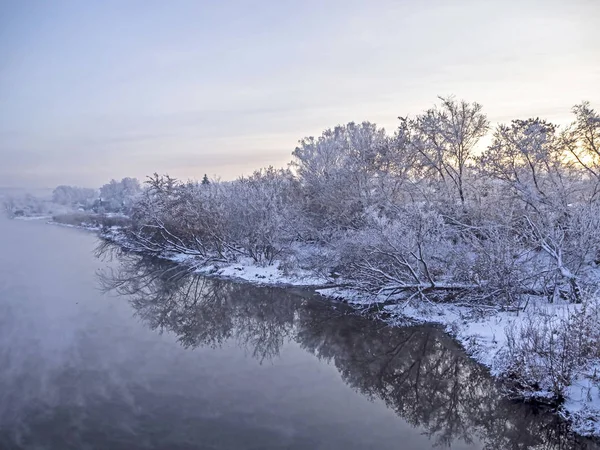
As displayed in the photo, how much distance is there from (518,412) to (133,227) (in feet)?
113

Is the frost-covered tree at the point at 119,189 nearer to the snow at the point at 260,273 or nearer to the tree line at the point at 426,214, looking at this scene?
the tree line at the point at 426,214

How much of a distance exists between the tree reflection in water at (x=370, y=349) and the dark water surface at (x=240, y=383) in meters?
0.04

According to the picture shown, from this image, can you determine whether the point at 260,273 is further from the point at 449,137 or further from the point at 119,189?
the point at 119,189

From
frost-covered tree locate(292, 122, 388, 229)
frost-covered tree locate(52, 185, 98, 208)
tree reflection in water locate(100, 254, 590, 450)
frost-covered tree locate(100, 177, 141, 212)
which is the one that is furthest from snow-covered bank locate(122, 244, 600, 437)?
frost-covered tree locate(52, 185, 98, 208)

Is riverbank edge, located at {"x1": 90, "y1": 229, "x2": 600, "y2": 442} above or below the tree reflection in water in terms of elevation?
above

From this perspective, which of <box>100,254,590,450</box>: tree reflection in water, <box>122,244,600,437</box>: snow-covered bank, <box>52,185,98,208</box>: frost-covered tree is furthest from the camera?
<box>52,185,98,208</box>: frost-covered tree

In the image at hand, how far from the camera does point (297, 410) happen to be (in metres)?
9.34

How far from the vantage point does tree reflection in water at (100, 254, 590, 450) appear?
8531mm

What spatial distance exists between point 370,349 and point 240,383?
4188 millimetres

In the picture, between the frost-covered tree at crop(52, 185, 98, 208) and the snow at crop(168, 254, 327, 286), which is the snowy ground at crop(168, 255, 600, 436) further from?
the frost-covered tree at crop(52, 185, 98, 208)

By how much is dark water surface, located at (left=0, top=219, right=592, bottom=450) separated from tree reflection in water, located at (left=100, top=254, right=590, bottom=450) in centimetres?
4

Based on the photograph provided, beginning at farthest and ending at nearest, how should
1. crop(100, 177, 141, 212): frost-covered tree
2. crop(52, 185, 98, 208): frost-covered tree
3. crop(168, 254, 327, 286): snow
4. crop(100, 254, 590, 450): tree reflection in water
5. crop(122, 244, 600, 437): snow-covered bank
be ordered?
crop(52, 185, 98, 208): frost-covered tree → crop(100, 177, 141, 212): frost-covered tree → crop(168, 254, 327, 286): snow → crop(100, 254, 590, 450): tree reflection in water → crop(122, 244, 600, 437): snow-covered bank

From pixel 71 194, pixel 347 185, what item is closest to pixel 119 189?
pixel 71 194

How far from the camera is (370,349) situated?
→ 12.9m
